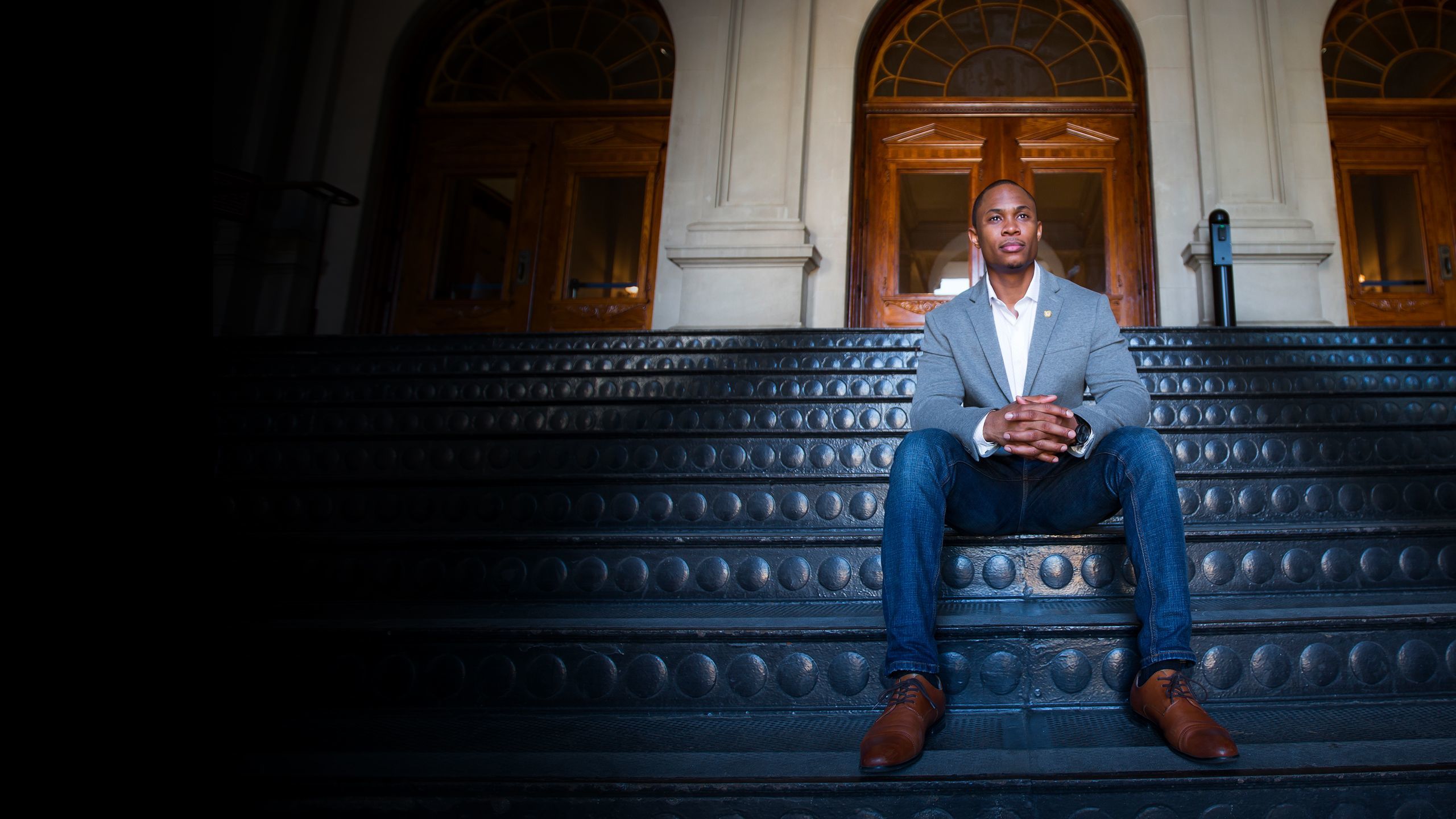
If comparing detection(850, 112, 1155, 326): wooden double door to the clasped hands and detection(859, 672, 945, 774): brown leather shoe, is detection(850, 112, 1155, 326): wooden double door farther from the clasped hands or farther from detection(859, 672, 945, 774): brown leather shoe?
detection(859, 672, 945, 774): brown leather shoe

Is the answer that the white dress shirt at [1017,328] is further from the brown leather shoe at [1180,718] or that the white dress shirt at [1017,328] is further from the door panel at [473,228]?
the door panel at [473,228]

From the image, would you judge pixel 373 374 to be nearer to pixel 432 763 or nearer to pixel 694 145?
pixel 432 763

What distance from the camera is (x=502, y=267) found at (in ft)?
24.2

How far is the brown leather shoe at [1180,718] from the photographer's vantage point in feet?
4.31

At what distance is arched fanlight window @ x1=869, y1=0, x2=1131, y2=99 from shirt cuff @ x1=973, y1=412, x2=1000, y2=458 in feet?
20.6

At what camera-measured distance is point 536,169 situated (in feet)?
24.6

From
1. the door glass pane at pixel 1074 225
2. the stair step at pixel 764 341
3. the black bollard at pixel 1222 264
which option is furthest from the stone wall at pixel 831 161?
the stair step at pixel 764 341

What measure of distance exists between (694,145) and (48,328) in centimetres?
658

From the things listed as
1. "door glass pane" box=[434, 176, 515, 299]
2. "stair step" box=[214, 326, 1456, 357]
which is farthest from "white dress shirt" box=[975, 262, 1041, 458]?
"door glass pane" box=[434, 176, 515, 299]

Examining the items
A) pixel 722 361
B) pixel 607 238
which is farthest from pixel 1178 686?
pixel 607 238

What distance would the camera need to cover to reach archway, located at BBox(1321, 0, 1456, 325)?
260 inches

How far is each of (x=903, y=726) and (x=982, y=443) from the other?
0.66 m

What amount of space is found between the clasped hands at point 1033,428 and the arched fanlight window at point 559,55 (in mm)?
6611

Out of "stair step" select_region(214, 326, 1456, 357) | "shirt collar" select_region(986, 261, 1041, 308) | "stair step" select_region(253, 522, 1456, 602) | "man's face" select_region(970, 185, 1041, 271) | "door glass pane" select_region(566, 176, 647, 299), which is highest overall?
"door glass pane" select_region(566, 176, 647, 299)
